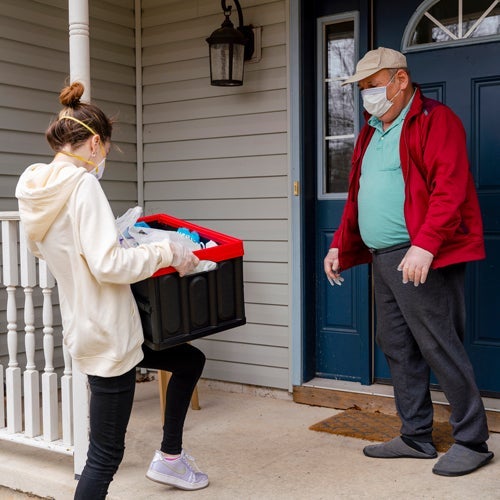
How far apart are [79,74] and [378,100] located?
1.26 meters

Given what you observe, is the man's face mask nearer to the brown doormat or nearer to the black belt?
the black belt

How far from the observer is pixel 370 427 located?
397cm

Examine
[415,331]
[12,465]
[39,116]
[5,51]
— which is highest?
[5,51]

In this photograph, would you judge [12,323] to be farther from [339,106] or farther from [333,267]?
[339,106]

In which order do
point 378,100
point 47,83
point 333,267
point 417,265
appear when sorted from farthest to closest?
point 47,83 < point 333,267 < point 378,100 < point 417,265

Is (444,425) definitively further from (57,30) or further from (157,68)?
(57,30)

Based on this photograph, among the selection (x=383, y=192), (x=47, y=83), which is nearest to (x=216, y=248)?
(x=383, y=192)

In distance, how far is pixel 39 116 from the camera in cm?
466

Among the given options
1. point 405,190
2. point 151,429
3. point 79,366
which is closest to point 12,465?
point 151,429

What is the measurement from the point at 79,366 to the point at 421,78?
241cm

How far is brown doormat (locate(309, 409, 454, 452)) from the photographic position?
3.77 m

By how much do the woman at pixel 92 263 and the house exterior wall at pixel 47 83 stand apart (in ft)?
5.53

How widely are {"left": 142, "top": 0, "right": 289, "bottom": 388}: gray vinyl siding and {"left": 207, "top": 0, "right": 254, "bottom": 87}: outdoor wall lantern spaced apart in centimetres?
11

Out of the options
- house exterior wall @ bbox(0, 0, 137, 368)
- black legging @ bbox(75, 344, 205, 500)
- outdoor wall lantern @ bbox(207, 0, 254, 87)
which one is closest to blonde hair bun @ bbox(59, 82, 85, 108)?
black legging @ bbox(75, 344, 205, 500)
